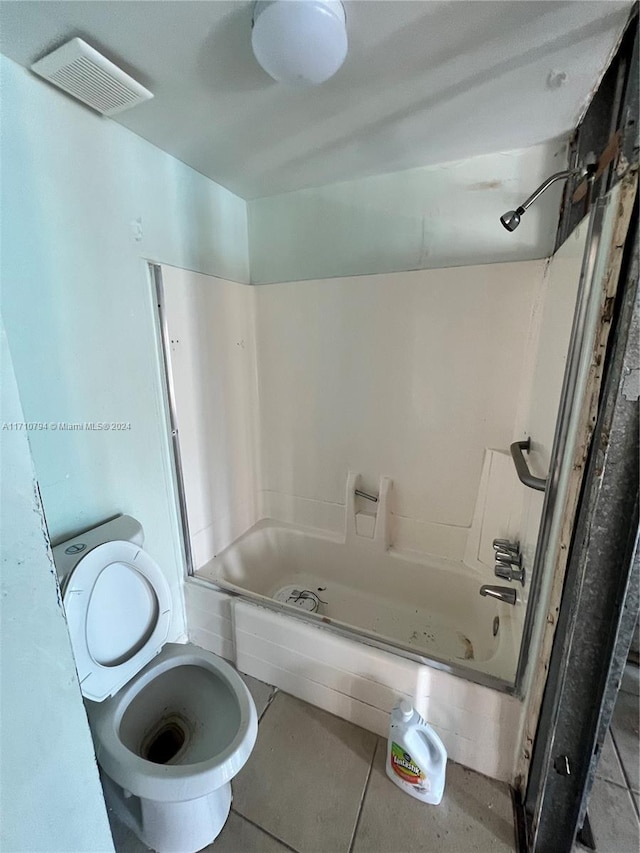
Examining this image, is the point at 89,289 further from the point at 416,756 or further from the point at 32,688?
the point at 416,756

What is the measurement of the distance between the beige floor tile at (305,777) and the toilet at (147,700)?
4.8 inches

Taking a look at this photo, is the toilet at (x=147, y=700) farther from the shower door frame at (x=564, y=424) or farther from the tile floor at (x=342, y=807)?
the shower door frame at (x=564, y=424)

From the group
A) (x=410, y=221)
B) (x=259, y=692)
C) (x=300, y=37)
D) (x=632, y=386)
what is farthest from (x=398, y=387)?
(x=259, y=692)

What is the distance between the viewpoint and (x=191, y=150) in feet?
4.25

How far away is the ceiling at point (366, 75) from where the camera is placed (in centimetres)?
77

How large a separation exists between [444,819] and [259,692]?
0.73 metres

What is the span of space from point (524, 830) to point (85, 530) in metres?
1.60

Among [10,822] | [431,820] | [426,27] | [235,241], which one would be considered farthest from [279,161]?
[431,820]

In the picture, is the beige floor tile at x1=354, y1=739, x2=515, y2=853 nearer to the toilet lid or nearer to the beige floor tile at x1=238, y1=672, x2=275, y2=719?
the beige floor tile at x1=238, y1=672, x2=275, y2=719

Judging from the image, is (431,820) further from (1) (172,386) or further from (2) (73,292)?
(2) (73,292)

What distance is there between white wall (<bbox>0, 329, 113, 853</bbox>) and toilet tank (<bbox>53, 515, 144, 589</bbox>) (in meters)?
0.45

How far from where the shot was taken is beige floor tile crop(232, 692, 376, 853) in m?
1.01

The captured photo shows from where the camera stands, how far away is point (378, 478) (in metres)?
1.82

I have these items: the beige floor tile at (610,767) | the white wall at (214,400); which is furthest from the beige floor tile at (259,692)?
the beige floor tile at (610,767)
